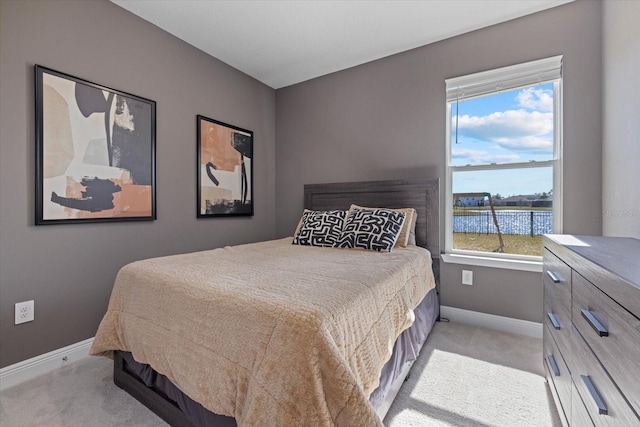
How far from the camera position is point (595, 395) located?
2.79ft

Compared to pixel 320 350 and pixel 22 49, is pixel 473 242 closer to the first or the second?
pixel 320 350

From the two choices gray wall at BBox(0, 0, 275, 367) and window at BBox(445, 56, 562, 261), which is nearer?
gray wall at BBox(0, 0, 275, 367)

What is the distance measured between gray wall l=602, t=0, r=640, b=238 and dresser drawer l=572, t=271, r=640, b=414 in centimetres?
92

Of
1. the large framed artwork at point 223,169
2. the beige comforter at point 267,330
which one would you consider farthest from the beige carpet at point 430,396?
the large framed artwork at point 223,169

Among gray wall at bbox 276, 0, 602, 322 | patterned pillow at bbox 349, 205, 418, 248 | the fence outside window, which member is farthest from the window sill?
patterned pillow at bbox 349, 205, 418, 248

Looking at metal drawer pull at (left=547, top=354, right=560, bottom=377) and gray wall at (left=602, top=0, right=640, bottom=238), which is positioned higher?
gray wall at (left=602, top=0, right=640, bottom=238)

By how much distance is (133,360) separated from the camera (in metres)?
1.50

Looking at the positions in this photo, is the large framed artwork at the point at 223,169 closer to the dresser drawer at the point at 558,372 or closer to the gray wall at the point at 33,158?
the gray wall at the point at 33,158

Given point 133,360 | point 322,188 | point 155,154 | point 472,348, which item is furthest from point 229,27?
point 472,348

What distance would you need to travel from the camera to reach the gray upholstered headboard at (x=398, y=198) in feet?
8.48

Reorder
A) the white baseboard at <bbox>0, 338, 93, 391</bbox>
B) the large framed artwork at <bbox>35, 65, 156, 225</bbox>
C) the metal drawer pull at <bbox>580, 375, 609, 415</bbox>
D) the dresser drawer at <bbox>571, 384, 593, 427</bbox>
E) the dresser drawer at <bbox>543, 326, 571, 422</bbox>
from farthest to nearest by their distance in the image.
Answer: the large framed artwork at <bbox>35, 65, 156, 225</bbox>, the white baseboard at <bbox>0, 338, 93, 391</bbox>, the dresser drawer at <bbox>543, 326, 571, 422</bbox>, the dresser drawer at <bbox>571, 384, 593, 427</bbox>, the metal drawer pull at <bbox>580, 375, 609, 415</bbox>

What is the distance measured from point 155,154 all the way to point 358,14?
2.04 m

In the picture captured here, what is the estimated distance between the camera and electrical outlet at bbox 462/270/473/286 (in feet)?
8.20

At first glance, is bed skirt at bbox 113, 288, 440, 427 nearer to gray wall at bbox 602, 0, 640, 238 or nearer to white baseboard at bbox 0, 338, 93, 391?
white baseboard at bbox 0, 338, 93, 391
